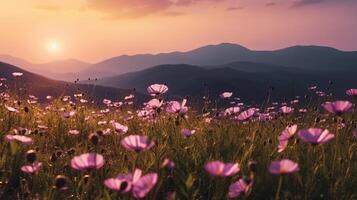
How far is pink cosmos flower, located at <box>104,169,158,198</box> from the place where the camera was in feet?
8.10

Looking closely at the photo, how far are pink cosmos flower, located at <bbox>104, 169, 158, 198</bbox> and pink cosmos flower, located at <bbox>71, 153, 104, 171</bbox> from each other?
17 cm

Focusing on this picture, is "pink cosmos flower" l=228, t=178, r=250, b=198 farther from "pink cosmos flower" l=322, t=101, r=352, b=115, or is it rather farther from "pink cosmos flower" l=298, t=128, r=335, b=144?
Result: "pink cosmos flower" l=322, t=101, r=352, b=115

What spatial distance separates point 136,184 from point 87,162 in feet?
1.34

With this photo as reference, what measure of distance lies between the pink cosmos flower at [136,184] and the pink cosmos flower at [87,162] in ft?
0.57

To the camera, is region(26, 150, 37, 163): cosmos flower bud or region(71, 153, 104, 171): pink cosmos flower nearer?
region(71, 153, 104, 171): pink cosmos flower

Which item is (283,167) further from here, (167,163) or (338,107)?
(338,107)

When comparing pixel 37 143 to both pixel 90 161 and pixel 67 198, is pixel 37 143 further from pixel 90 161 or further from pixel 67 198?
pixel 90 161

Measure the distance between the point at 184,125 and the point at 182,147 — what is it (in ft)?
4.51

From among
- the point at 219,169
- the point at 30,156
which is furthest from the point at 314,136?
the point at 30,156

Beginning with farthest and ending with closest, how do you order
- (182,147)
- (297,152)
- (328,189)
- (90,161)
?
1. (182,147)
2. (297,152)
3. (328,189)
4. (90,161)

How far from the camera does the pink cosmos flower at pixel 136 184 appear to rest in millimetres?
2469

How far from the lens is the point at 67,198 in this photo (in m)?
3.76

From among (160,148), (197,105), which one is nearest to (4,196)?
(160,148)

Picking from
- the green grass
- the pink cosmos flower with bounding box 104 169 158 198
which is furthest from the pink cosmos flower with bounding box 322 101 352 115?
the pink cosmos flower with bounding box 104 169 158 198
